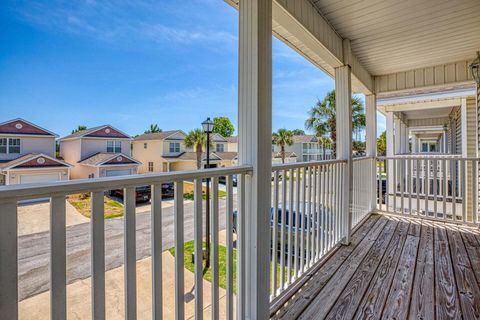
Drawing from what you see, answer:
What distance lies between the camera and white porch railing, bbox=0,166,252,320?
0.65 metres

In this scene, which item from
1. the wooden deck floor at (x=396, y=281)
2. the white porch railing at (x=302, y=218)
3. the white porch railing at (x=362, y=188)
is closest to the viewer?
the wooden deck floor at (x=396, y=281)

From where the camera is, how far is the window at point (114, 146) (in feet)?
2.29

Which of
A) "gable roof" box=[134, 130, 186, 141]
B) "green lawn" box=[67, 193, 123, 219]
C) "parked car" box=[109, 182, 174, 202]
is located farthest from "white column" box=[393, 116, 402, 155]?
"green lawn" box=[67, 193, 123, 219]

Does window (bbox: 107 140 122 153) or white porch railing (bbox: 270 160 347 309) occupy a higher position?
window (bbox: 107 140 122 153)

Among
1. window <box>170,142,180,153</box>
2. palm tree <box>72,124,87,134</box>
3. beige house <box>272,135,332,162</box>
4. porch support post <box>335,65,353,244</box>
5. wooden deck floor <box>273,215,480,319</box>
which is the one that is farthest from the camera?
porch support post <box>335,65,353,244</box>

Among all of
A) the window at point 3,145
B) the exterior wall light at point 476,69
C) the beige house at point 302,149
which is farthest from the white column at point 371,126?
the window at point 3,145

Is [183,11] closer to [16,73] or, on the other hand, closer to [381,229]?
[16,73]

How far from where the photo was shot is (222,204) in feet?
4.74

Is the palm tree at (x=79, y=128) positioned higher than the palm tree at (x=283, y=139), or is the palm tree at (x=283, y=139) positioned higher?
the palm tree at (x=283, y=139)

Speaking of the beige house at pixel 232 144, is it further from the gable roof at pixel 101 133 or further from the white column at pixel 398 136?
the white column at pixel 398 136

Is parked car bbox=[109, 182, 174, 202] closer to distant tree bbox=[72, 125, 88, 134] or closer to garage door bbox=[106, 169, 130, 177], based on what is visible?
garage door bbox=[106, 169, 130, 177]

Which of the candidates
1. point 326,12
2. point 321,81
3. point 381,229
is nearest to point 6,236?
point 326,12

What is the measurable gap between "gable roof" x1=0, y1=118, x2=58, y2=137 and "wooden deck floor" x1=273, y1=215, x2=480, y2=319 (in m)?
1.73

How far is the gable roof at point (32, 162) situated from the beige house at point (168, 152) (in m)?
0.20
